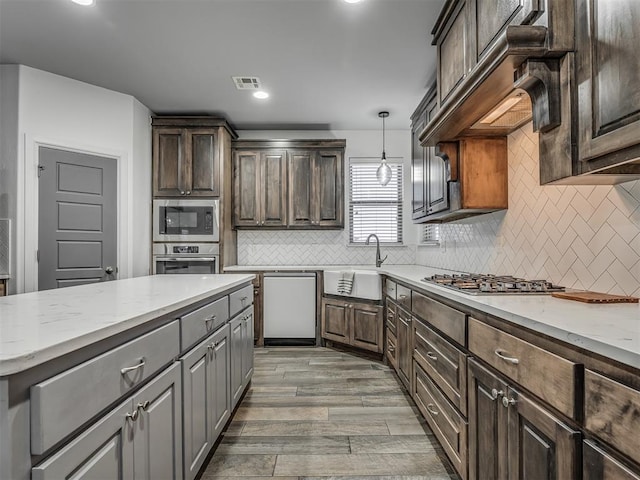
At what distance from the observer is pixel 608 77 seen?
3.69 feet

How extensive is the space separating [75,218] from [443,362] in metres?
3.58

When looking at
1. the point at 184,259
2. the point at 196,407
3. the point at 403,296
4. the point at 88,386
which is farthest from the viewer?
the point at 184,259

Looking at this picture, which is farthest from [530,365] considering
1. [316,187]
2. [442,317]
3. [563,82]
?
[316,187]

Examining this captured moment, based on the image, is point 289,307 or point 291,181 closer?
point 289,307

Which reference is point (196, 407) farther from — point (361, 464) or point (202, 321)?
point (361, 464)

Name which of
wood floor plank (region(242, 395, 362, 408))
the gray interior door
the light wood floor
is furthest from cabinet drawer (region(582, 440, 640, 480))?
the gray interior door

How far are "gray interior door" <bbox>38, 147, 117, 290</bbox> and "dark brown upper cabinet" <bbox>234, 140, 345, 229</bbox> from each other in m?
1.48

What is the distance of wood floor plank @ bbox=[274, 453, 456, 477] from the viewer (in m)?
1.97

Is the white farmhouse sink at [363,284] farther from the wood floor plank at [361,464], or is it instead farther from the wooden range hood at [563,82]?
the wooden range hood at [563,82]

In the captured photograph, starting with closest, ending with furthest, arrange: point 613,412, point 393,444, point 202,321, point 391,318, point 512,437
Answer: point 613,412 < point 512,437 < point 202,321 < point 393,444 < point 391,318

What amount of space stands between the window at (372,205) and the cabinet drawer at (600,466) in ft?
13.9

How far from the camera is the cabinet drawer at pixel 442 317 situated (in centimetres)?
172

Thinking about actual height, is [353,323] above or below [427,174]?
below

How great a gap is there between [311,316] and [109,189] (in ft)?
8.35
